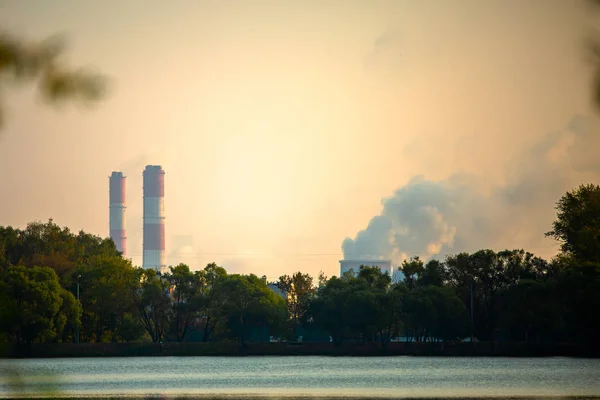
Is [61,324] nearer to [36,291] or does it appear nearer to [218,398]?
[36,291]

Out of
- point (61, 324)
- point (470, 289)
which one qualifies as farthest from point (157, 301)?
point (470, 289)

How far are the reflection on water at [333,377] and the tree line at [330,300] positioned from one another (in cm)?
366

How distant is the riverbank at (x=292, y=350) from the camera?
286 feet

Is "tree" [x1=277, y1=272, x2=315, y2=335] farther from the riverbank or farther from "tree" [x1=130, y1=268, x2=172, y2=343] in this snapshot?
"tree" [x1=130, y1=268, x2=172, y2=343]

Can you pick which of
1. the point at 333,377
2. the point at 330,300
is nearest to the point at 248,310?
the point at 330,300

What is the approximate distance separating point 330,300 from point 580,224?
2346 centimetres

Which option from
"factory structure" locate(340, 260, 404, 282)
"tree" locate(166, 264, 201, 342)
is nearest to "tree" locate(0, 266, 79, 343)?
"tree" locate(166, 264, 201, 342)

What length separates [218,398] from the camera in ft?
160

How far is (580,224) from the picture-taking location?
82000 mm

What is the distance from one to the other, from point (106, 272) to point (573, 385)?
2144 inches

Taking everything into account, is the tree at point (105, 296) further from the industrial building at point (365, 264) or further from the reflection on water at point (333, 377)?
the industrial building at point (365, 264)

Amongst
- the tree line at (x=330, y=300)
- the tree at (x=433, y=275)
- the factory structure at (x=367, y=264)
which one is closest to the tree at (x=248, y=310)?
the tree line at (x=330, y=300)

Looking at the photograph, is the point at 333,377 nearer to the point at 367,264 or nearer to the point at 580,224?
the point at 580,224

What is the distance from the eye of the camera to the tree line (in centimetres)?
8331
